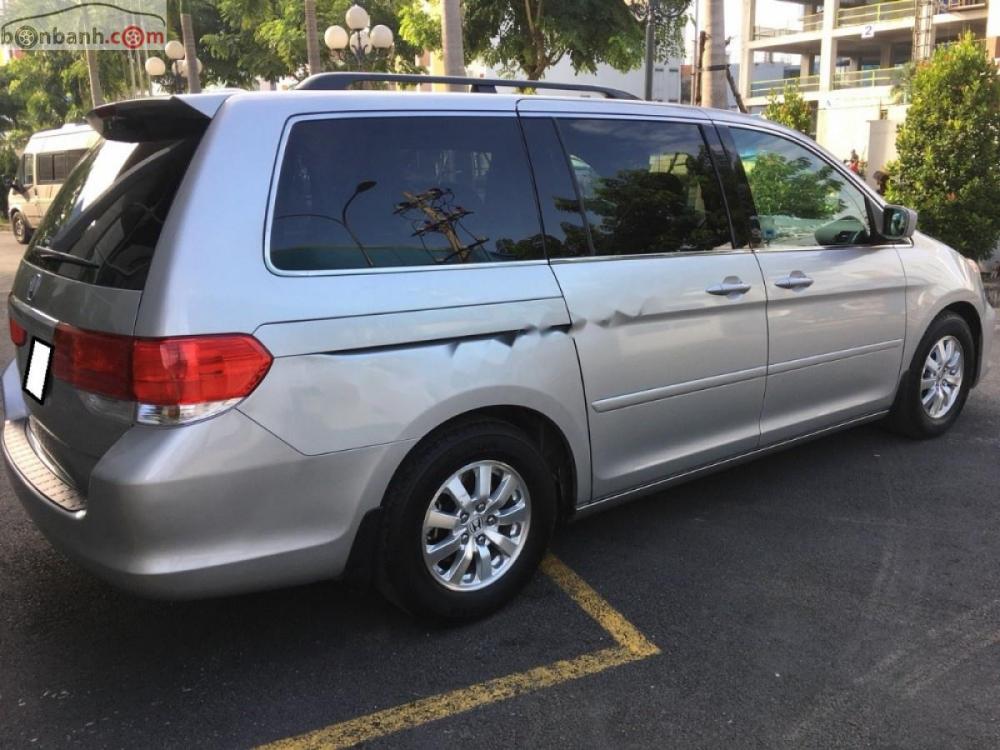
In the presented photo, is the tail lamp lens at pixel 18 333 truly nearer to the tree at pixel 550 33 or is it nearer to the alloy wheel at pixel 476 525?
the alloy wheel at pixel 476 525

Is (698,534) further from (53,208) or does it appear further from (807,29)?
(807,29)

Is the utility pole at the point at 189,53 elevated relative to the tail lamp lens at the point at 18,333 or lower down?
elevated

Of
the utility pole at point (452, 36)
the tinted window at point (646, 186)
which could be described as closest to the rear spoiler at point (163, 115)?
the tinted window at point (646, 186)

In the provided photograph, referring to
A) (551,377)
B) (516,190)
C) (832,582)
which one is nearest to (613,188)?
(516,190)

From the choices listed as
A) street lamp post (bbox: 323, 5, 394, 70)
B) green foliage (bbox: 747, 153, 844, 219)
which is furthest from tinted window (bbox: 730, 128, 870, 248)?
street lamp post (bbox: 323, 5, 394, 70)

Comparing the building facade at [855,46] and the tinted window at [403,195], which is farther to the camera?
the building facade at [855,46]

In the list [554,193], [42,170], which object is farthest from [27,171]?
[554,193]

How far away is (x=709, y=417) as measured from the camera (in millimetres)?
3711

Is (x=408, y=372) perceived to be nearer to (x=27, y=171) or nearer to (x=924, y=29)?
(x=27, y=171)

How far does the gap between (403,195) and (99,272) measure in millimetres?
955

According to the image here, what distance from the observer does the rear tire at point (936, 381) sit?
473 cm

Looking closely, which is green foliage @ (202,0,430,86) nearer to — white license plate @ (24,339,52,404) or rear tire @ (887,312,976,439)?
rear tire @ (887,312,976,439)

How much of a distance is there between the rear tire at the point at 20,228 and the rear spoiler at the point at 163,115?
924 inches

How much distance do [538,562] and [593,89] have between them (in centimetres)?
204
